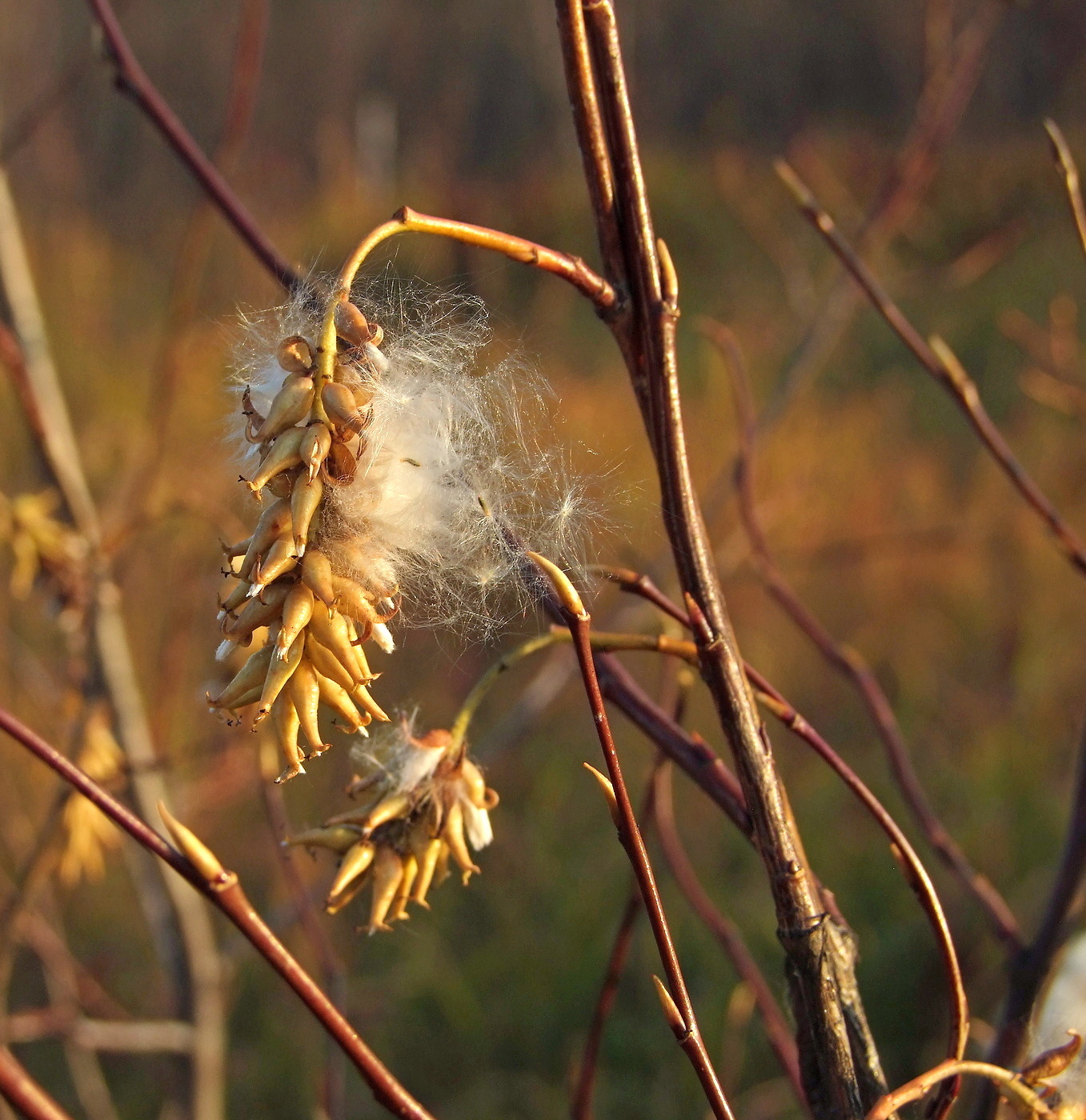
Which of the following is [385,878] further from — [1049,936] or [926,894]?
[1049,936]

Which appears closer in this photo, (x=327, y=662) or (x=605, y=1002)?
(x=327, y=662)

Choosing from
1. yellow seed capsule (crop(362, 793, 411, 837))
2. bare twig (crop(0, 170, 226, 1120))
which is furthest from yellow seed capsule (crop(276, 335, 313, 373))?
bare twig (crop(0, 170, 226, 1120))

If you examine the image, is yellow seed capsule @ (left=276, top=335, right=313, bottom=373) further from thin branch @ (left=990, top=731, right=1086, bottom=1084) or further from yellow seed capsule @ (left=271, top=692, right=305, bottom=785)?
thin branch @ (left=990, top=731, right=1086, bottom=1084)

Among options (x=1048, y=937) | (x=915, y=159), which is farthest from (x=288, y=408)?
(x=915, y=159)

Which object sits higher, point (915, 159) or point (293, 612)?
point (915, 159)

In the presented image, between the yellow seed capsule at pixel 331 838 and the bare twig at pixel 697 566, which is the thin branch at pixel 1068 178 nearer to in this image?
the bare twig at pixel 697 566
